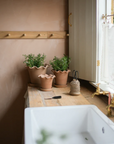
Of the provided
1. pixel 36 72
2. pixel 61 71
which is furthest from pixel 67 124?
pixel 36 72

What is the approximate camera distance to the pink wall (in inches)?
94.5

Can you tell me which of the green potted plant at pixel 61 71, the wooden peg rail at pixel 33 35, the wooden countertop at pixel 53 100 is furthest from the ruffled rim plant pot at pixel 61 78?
the wooden peg rail at pixel 33 35

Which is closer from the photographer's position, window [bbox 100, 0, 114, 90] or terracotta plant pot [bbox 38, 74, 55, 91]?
window [bbox 100, 0, 114, 90]

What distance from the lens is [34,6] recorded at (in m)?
2.41

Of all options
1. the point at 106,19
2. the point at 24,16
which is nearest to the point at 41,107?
A: the point at 106,19

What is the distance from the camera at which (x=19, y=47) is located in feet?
8.02

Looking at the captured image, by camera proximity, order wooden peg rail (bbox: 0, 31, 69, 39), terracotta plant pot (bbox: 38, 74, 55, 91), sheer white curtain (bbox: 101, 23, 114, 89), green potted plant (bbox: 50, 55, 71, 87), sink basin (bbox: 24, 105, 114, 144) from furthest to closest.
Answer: wooden peg rail (bbox: 0, 31, 69, 39)
green potted plant (bbox: 50, 55, 71, 87)
terracotta plant pot (bbox: 38, 74, 55, 91)
sheer white curtain (bbox: 101, 23, 114, 89)
sink basin (bbox: 24, 105, 114, 144)

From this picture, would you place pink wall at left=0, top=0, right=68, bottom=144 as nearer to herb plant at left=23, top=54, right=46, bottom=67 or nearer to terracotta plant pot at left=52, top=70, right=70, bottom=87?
herb plant at left=23, top=54, right=46, bottom=67

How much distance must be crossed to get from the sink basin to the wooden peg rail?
119cm

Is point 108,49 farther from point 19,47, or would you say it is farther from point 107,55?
point 19,47

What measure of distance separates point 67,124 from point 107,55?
27.9 inches

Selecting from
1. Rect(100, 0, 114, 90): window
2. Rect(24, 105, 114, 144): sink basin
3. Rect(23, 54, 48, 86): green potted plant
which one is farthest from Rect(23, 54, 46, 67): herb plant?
Rect(24, 105, 114, 144): sink basin

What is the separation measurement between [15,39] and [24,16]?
301 millimetres

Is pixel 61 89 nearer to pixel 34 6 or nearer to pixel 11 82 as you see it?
pixel 11 82
